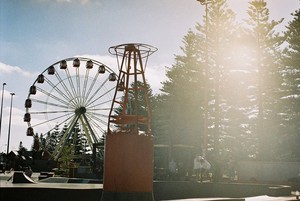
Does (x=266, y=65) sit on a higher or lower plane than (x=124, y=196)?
higher

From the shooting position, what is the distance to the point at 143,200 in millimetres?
14625

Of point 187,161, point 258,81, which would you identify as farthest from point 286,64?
point 187,161

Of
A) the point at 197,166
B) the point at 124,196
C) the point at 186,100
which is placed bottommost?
the point at 124,196

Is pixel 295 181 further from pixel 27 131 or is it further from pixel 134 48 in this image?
pixel 27 131

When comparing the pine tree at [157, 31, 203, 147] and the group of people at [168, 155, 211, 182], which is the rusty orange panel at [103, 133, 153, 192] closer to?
the group of people at [168, 155, 211, 182]

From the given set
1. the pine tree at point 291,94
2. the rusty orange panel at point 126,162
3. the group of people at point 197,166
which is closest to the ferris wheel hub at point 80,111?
the group of people at point 197,166

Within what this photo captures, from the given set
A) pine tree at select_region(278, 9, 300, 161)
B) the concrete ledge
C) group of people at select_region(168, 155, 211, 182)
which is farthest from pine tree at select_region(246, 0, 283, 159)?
the concrete ledge

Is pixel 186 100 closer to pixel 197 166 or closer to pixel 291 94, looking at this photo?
pixel 291 94

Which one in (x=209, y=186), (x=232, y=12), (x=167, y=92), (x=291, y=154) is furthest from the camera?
(x=167, y=92)

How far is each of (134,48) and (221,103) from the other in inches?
1551

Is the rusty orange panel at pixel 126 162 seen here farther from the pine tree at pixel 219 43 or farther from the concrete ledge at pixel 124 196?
the pine tree at pixel 219 43

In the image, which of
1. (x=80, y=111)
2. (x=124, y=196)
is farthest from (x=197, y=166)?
(x=80, y=111)

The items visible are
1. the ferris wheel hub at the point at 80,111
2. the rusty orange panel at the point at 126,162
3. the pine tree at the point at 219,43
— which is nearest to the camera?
the rusty orange panel at the point at 126,162

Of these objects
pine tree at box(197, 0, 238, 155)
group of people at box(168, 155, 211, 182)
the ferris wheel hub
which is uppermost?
pine tree at box(197, 0, 238, 155)
